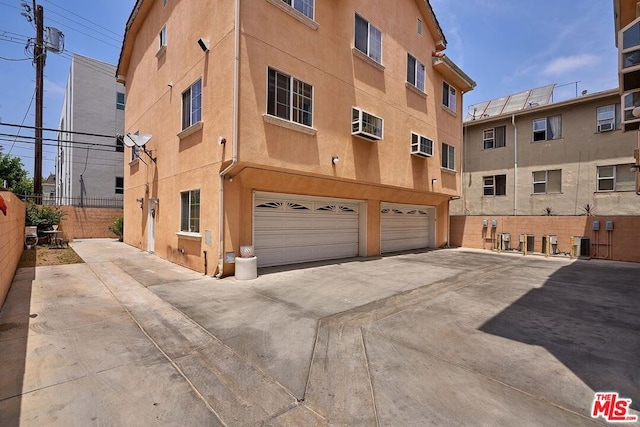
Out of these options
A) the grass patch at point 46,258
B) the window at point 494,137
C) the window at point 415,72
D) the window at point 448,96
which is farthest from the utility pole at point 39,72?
the window at point 494,137

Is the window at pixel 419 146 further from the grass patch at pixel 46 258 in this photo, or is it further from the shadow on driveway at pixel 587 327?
the grass patch at pixel 46 258

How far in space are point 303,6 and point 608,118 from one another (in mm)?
16665

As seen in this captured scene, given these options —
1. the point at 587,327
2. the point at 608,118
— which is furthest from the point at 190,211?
the point at 608,118

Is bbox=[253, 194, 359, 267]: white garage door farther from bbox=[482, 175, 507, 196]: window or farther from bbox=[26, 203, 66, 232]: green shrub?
bbox=[26, 203, 66, 232]: green shrub

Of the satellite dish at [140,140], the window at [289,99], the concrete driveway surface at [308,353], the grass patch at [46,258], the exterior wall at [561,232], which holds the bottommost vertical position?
the concrete driveway surface at [308,353]

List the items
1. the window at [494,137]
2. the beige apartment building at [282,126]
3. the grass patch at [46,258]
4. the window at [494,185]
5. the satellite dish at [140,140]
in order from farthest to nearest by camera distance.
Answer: the window at [494,137], the window at [494,185], the satellite dish at [140,140], the grass patch at [46,258], the beige apartment building at [282,126]

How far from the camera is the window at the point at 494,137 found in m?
18.8

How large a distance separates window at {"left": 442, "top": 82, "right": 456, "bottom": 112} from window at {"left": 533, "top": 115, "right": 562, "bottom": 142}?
541 cm

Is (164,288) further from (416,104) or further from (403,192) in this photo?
(416,104)

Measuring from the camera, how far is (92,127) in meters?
21.4

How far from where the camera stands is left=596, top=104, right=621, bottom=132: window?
15.0 meters

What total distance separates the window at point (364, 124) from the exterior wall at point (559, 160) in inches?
478

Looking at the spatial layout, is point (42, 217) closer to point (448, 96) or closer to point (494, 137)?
point (448, 96)

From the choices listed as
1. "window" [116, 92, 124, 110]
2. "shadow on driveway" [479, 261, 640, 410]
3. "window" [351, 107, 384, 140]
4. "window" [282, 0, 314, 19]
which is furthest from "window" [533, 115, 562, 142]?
"window" [116, 92, 124, 110]
